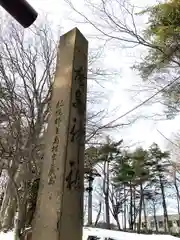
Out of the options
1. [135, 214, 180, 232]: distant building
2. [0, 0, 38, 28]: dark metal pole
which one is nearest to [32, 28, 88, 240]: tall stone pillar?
[0, 0, 38, 28]: dark metal pole

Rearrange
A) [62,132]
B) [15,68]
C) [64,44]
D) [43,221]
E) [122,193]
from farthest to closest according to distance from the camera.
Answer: [122,193] < [15,68] < [64,44] < [62,132] < [43,221]

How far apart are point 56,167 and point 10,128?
129 inches

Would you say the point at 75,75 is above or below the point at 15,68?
below

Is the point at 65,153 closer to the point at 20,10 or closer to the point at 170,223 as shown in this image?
the point at 20,10

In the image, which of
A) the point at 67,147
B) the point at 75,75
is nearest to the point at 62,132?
the point at 67,147

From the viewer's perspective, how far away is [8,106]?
17.8 ft

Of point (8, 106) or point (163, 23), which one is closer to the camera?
point (8, 106)

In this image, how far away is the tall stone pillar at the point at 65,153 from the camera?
2027 mm

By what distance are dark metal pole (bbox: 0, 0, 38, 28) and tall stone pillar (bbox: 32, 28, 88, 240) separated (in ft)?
4.54

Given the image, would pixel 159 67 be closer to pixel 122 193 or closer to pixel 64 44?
pixel 64 44

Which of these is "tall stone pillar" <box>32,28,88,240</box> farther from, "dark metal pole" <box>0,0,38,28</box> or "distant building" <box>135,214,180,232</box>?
"distant building" <box>135,214,180,232</box>

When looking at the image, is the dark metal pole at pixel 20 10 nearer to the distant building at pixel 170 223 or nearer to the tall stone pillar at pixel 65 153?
the tall stone pillar at pixel 65 153

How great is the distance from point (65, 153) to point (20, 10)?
1.43 metres

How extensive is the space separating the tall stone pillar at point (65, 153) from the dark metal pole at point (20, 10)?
4.54ft
